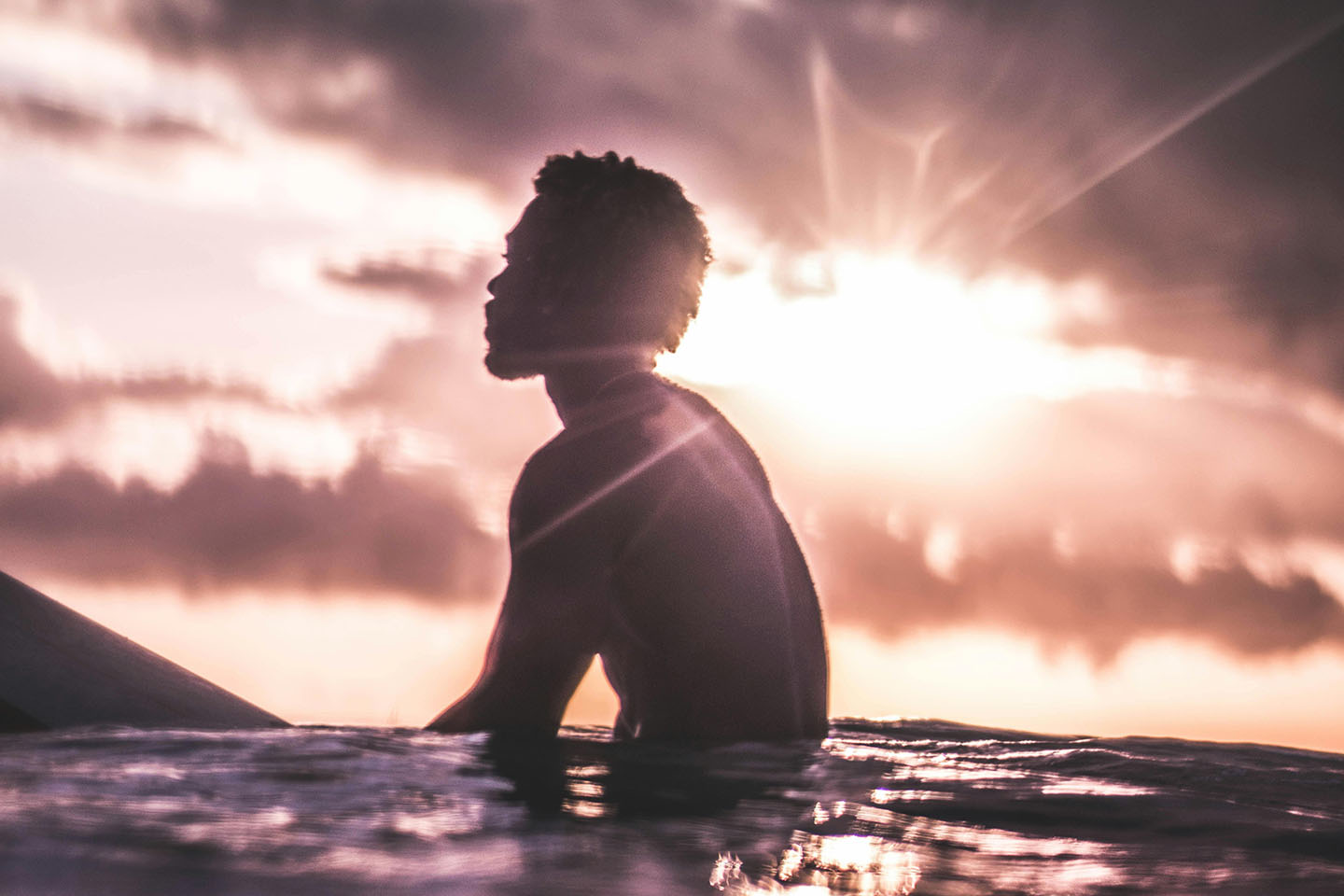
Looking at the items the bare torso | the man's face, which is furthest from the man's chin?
the bare torso

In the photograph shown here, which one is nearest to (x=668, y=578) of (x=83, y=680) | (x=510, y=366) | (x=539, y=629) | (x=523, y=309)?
(x=539, y=629)

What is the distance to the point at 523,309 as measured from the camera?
12.0ft

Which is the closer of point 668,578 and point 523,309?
point 668,578

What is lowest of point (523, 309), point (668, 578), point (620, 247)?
point (668, 578)

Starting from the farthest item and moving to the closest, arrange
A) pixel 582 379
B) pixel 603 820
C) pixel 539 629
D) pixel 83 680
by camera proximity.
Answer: pixel 83 680 < pixel 582 379 < pixel 539 629 < pixel 603 820

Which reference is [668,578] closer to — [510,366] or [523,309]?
[510,366]

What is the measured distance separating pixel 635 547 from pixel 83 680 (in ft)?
7.09

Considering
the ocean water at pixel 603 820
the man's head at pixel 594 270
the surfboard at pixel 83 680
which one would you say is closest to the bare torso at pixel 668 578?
the ocean water at pixel 603 820

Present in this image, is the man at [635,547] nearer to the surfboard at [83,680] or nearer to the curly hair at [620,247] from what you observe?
the curly hair at [620,247]

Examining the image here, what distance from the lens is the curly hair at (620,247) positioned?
11.6 ft

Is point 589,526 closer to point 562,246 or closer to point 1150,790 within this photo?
point 562,246

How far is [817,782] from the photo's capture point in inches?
103

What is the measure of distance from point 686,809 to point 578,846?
42 centimetres

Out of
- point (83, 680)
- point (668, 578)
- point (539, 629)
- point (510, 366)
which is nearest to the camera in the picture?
point (539, 629)
